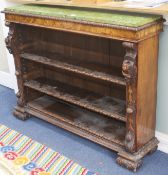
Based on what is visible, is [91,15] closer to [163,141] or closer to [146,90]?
[146,90]

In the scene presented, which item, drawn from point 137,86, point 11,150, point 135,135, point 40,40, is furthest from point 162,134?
point 40,40

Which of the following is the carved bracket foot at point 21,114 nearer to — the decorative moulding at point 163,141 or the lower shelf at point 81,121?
the lower shelf at point 81,121

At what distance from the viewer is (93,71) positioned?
7.26 ft

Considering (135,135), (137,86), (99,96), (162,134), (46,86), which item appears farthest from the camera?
(46,86)

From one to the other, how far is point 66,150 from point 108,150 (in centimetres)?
32

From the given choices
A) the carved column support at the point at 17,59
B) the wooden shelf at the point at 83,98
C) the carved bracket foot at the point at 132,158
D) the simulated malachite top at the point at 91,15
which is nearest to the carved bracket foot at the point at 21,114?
the carved column support at the point at 17,59

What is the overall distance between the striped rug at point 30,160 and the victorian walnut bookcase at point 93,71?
0.25 meters

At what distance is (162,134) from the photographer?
2.27 m

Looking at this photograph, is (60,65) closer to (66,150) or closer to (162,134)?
(66,150)

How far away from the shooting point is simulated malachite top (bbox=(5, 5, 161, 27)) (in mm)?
1844

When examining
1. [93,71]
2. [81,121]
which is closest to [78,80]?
[81,121]

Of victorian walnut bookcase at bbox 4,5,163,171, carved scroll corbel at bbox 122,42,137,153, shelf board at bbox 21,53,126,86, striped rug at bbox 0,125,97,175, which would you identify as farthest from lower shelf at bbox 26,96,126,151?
shelf board at bbox 21,53,126,86

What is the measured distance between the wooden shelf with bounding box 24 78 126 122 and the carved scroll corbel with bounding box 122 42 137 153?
10 cm

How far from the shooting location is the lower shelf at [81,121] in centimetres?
225
